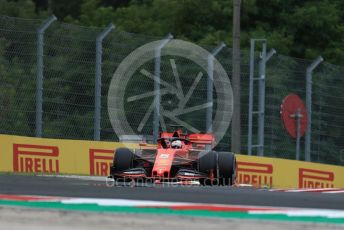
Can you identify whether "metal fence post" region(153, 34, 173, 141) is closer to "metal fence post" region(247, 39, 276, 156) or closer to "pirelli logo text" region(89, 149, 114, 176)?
"pirelli logo text" region(89, 149, 114, 176)

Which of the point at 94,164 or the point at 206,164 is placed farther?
the point at 94,164

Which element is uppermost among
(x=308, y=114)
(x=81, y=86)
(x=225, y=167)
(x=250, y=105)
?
(x=81, y=86)

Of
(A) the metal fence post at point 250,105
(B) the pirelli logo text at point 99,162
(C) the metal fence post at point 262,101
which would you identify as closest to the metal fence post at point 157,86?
→ (B) the pirelli logo text at point 99,162

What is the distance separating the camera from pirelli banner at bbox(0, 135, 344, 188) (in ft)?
63.6

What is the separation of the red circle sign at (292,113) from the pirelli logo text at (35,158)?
5200 mm

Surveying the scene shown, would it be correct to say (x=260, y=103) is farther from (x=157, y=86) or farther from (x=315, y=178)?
(x=157, y=86)

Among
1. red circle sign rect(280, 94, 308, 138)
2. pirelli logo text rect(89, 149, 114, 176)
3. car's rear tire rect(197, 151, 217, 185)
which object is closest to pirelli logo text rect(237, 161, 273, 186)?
red circle sign rect(280, 94, 308, 138)

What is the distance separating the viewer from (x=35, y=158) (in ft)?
64.2

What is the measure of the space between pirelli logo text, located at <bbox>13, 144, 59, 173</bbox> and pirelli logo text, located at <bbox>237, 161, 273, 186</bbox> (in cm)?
378

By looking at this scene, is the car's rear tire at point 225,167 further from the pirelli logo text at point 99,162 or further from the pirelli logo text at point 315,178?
the pirelli logo text at point 315,178

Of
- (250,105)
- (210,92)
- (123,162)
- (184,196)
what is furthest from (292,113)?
(184,196)

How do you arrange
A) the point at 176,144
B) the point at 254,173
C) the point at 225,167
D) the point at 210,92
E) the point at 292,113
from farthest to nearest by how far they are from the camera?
the point at 292,113, the point at 254,173, the point at 210,92, the point at 176,144, the point at 225,167

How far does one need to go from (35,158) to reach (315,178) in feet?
20.2

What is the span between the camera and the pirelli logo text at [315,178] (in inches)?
867
